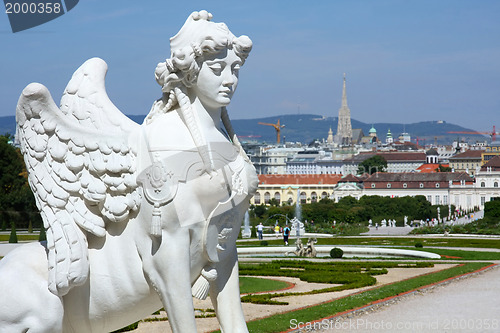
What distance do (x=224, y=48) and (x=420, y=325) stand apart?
20.1 ft

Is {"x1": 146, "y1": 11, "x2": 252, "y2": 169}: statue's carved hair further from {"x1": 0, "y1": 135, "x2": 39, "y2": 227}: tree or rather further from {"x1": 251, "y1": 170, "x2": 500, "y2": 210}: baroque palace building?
{"x1": 251, "y1": 170, "x2": 500, "y2": 210}: baroque palace building

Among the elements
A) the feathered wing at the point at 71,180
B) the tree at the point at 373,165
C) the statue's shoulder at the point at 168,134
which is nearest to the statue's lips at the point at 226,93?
the statue's shoulder at the point at 168,134

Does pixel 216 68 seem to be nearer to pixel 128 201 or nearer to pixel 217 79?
pixel 217 79

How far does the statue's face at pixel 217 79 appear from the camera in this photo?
3.54m

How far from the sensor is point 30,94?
335cm

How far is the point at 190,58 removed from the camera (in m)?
3.45

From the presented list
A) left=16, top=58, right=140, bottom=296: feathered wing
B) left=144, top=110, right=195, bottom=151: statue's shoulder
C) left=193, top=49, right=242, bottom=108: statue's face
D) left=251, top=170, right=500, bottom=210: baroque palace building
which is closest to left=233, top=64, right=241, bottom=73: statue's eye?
left=193, top=49, right=242, bottom=108: statue's face

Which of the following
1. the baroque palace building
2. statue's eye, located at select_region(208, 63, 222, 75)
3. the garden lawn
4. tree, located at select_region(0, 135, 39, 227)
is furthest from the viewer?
the baroque palace building

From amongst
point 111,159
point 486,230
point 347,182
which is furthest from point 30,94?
point 347,182

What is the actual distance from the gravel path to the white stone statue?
5349mm

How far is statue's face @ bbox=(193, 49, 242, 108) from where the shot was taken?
3.54 m

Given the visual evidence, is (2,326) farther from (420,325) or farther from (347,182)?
(347,182)

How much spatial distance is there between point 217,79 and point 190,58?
181mm

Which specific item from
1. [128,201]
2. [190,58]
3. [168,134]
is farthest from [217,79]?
[128,201]
